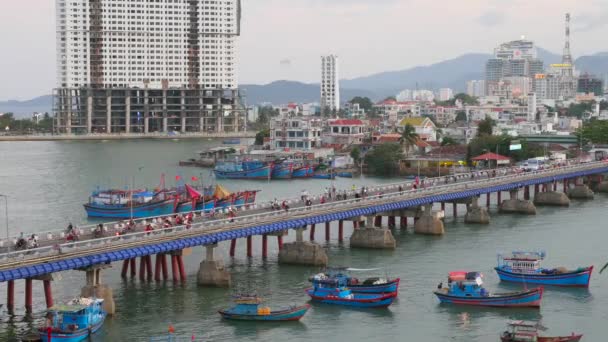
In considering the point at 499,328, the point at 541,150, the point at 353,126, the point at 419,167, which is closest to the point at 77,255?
the point at 499,328

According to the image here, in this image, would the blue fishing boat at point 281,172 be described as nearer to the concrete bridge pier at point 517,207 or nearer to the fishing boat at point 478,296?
the concrete bridge pier at point 517,207

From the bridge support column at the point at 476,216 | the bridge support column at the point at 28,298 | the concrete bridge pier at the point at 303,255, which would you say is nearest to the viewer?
the bridge support column at the point at 28,298

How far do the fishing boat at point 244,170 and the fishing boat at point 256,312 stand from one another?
8539cm

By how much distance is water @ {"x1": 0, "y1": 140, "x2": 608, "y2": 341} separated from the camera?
47.8 meters

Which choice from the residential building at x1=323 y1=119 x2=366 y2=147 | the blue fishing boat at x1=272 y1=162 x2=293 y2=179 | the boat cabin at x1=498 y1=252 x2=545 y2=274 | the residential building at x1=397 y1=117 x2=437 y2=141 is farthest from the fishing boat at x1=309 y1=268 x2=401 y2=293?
the residential building at x1=397 y1=117 x2=437 y2=141

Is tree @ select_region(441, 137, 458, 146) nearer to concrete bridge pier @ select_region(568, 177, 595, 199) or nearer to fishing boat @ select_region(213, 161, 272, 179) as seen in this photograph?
fishing boat @ select_region(213, 161, 272, 179)

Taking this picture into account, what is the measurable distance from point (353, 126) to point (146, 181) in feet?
157

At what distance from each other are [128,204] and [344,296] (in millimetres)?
43240

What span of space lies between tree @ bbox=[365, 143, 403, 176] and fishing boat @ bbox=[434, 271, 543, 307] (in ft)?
277

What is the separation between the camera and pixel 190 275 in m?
58.6

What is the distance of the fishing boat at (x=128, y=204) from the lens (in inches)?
3573

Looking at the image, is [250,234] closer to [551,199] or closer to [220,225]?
[220,225]

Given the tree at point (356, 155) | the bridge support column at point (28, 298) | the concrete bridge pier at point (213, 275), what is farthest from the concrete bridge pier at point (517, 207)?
the tree at point (356, 155)

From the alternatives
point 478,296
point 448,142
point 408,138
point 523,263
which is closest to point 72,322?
point 478,296
